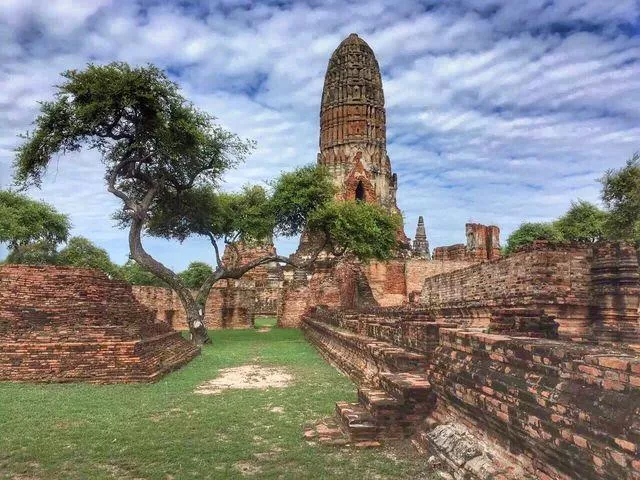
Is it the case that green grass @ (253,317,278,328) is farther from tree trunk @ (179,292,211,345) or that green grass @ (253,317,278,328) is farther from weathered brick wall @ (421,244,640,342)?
weathered brick wall @ (421,244,640,342)

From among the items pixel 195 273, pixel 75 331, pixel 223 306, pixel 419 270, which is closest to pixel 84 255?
pixel 195 273

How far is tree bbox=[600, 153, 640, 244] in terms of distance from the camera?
75.0 feet

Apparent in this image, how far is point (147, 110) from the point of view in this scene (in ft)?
49.6

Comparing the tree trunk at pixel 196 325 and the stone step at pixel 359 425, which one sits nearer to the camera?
the stone step at pixel 359 425

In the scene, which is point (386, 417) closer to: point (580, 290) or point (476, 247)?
point (580, 290)

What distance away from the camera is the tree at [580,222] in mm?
42375

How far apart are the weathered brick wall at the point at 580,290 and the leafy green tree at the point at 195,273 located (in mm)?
49988

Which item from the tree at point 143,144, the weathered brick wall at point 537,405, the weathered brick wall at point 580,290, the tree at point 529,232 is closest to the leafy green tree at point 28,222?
the tree at point 143,144

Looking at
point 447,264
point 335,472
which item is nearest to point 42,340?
point 335,472

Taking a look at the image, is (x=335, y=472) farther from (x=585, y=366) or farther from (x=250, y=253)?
(x=250, y=253)

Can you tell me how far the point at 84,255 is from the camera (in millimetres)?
41719

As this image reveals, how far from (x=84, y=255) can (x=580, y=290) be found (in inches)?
1600

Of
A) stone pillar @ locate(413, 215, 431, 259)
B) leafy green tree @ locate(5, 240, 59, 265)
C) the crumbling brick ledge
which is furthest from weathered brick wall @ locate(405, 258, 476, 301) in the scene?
the crumbling brick ledge

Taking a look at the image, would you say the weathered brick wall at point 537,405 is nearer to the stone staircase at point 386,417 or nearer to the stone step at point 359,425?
the stone staircase at point 386,417
